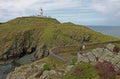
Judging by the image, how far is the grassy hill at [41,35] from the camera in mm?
127713

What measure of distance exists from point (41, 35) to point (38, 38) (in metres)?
2.04

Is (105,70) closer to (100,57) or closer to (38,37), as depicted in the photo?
(100,57)

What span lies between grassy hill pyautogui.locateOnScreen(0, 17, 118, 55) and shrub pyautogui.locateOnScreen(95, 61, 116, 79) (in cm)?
8423

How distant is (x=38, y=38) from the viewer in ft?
479

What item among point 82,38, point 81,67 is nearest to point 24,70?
point 81,67

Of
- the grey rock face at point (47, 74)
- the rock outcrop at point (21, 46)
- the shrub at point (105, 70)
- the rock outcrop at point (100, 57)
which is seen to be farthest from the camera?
the rock outcrop at point (21, 46)

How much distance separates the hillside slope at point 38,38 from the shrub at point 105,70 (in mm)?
83951

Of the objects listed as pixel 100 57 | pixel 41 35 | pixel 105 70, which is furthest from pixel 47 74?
pixel 41 35

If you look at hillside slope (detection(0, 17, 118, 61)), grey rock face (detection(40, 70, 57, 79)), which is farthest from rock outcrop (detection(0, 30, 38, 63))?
grey rock face (detection(40, 70, 57, 79))

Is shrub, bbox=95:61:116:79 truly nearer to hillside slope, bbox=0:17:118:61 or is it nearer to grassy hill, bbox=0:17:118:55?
hillside slope, bbox=0:17:118:61

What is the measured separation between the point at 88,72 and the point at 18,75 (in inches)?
846

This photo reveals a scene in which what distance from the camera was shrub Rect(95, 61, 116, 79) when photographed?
34.9m

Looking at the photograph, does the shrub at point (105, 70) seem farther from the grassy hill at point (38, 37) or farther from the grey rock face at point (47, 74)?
the grassy hill at point (38, 37)

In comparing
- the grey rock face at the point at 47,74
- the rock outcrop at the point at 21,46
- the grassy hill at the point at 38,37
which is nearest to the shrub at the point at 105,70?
the grey rock face at the point at 47,74
